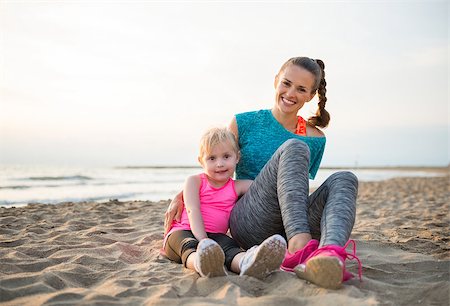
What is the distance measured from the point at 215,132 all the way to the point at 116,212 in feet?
9.40

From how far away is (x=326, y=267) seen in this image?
183cm

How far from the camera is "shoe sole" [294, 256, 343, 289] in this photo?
5.97 feet

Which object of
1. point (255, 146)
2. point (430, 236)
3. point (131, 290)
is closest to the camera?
point (131, 290)

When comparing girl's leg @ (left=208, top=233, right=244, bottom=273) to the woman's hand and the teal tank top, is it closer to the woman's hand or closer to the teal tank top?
the woman's hand

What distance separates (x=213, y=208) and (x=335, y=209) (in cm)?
89

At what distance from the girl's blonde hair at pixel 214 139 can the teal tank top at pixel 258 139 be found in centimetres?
25

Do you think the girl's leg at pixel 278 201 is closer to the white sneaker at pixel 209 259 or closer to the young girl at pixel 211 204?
the young girl at pixel 211 204

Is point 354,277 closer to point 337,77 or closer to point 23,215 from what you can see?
point 23,215

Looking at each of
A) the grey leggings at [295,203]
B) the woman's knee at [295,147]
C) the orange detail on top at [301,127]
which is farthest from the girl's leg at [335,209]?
the orange detail on top at [301,127]

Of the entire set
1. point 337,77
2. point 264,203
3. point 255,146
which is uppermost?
point 337,77

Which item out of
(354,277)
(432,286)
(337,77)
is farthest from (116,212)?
(337,77)

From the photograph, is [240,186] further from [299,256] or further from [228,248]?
[299,256]

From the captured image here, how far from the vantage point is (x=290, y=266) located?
86.7 inches

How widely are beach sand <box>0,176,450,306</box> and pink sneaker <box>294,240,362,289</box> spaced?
4cm
